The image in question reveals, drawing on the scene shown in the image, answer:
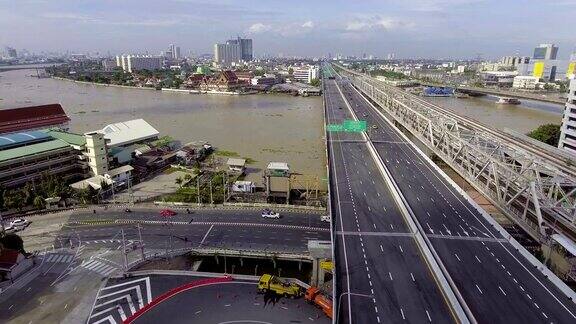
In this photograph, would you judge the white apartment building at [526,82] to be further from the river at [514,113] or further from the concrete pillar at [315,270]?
the concrete pillar at [315,270]

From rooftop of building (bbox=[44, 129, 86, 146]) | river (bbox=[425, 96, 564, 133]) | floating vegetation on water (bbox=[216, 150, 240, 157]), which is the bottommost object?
floating vegetation on water (bbox=[216, 150, 240, 157])

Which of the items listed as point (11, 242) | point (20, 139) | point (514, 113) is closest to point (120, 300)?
point (11, 242)

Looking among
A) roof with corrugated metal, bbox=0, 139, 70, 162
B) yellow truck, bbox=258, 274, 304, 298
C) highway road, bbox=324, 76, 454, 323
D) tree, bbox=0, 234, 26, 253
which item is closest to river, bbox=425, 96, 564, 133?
highway road, bbox=324, 76, 454, 323

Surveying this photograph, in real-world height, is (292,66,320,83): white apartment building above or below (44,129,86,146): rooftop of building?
above

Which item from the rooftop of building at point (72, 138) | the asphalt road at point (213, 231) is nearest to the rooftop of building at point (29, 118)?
the rooftop of building at point (72, 138)

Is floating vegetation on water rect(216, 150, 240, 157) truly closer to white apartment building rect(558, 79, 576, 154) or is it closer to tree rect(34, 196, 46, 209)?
tree rect(34, 196, 46, 209)

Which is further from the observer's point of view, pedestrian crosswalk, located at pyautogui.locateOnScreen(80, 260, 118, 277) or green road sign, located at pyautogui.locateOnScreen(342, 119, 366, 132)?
green road sign, located at pyautogui.locateOnScreen(342, 119, 366, 132)

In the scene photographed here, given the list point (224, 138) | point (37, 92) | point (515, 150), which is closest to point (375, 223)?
point (515, 150)

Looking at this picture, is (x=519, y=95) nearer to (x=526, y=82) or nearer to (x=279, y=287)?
(x=526, y=82)
